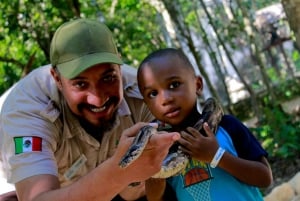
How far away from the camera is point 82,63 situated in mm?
2158

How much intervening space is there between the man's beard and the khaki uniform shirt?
2 cm

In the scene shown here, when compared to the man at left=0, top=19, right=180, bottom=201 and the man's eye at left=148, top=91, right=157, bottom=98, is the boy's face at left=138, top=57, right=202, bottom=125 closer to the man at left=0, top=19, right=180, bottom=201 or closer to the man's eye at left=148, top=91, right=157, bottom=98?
the man's eye at left=148, top=91, right=157, bottom=98

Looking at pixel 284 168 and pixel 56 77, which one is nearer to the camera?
pixel 56 77

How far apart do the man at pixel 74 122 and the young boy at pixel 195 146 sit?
201 millimetres

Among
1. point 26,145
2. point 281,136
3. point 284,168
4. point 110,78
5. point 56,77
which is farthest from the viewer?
point 281,136

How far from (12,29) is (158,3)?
2569 mm

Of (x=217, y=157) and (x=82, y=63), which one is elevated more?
(x=82, y=63)

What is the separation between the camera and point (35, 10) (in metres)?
5.94

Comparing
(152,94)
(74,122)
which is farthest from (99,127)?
(152,94)

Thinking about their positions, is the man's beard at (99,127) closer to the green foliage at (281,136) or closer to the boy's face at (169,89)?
the boy's face at (169,89)

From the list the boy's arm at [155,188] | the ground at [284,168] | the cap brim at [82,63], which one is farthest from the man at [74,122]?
the ground at [284,168]

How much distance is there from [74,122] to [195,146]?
753 mm

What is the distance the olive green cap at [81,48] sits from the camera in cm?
217

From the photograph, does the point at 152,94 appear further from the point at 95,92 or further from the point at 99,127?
the point at 99,127
